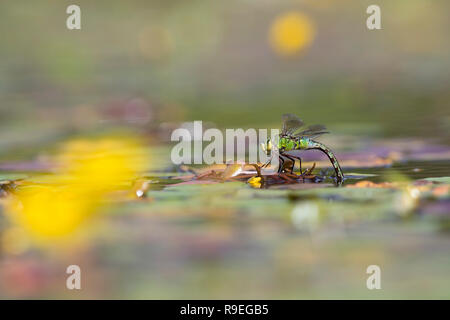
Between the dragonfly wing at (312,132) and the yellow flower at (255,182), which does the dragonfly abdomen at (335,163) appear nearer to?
the dragonfly wing at (312,132)

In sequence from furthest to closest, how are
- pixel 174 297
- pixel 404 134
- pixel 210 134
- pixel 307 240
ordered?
pixel 210 134 < pixel 404 134 < pixel 307 240 < pixel 174 297

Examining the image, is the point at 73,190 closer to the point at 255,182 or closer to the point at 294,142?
the point at 255,182

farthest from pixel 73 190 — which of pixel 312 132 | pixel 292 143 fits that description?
pixel 312 132

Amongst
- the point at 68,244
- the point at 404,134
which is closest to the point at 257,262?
the point at 68,244

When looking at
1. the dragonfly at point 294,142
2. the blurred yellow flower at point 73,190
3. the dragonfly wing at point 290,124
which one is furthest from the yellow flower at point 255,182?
the blurred yellow flower at point 73,190

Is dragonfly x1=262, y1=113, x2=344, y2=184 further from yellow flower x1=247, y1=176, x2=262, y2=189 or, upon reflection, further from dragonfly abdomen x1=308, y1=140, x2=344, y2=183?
yellow flower x1=247, y1=176, x2=262, y2=189

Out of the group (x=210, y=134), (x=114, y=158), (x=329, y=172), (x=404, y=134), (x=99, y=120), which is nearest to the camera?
(x=329, y=172)

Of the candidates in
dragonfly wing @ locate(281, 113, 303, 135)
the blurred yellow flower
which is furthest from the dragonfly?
the blurred yellow flower

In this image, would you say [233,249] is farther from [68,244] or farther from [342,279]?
[68,244]
